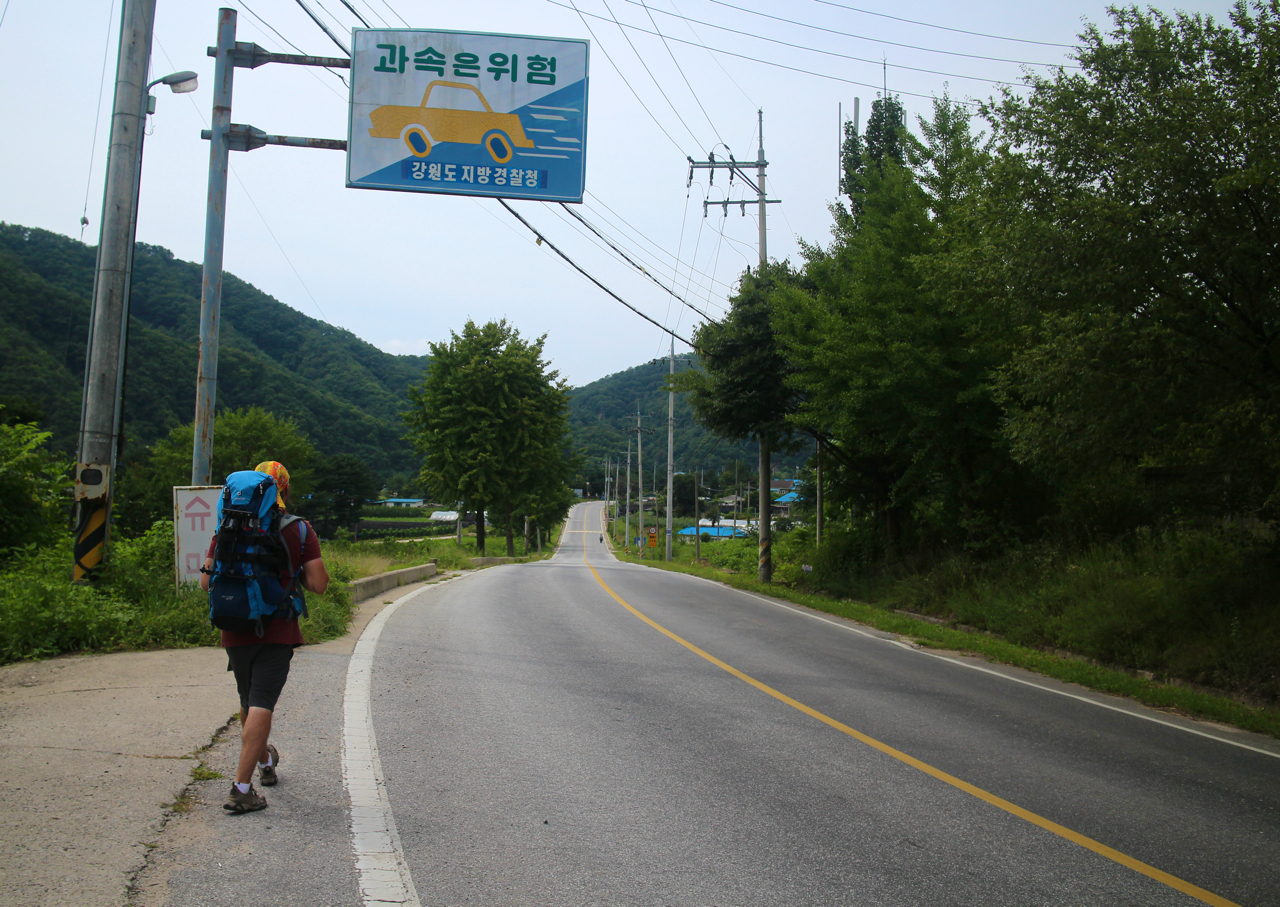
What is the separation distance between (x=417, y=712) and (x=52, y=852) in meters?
3.24

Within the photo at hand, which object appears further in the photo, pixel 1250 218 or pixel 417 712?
pixel 1250 218

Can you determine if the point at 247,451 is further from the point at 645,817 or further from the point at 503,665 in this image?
the point at 645,817

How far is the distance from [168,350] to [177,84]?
1840 inches

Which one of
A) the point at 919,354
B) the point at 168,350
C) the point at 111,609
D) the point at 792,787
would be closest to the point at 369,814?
the point at 792,787

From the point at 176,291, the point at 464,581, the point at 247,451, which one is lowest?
the point at 464,581

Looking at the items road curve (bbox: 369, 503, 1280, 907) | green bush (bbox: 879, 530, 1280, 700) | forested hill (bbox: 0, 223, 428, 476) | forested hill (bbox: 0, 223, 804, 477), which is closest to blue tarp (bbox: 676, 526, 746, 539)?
forested hill (bbox: 0, 223, 804, 477)

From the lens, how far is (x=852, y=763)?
597cm

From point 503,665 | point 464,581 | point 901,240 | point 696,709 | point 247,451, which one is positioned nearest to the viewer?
point 696,709

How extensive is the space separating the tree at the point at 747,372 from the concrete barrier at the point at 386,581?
29.6ft

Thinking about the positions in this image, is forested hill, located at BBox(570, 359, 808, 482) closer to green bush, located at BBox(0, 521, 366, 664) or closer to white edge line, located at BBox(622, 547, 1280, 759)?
white edge line, located at BBox(622, 547, 1280, 759)

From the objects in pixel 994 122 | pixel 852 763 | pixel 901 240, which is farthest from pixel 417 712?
pixel 901 240

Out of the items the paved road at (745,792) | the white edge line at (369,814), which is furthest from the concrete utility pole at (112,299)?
the white edge line at (369,814)

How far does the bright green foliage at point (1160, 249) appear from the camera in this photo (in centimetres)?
935

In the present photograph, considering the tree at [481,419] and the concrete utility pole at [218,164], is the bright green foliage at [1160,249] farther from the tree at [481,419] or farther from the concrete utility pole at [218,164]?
the tree at [481,419]
